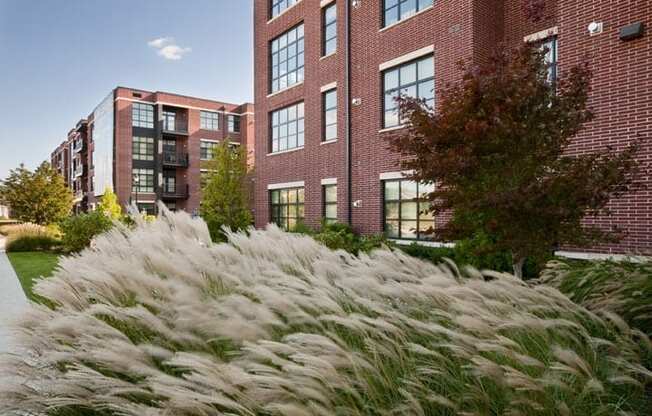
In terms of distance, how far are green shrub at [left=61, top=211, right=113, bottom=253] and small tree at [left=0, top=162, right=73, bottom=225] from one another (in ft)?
37.7

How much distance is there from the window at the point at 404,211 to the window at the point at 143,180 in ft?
118

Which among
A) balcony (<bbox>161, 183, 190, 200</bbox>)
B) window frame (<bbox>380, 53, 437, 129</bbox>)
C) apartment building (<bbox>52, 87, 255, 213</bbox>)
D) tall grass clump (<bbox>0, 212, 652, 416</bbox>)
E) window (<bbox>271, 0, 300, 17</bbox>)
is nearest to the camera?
tall grass clump (<bbox>0, 212, 652, 416</bbox>)

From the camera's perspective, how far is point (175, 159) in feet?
158

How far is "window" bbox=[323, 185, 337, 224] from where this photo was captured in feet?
57.6

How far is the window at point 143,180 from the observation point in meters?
45.2

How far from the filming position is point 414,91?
1473 centimetres

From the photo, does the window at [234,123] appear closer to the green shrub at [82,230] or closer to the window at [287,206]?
the window at [287,206]

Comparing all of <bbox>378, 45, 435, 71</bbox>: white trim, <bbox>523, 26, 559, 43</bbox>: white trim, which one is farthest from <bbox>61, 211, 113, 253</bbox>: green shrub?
<bbox>523, 26, 559, 43</bbox>: white trim

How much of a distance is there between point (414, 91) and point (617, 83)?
19.5 feet

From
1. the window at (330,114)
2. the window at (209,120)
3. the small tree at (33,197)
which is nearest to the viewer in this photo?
the window at (330,114)

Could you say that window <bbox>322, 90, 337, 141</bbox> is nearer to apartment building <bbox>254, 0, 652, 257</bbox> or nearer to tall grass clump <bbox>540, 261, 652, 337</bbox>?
apartment building <bbox>254, 0, 652, 257</bbox>

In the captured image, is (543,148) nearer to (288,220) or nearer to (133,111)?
(288,220)

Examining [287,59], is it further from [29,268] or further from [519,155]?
[519,155]

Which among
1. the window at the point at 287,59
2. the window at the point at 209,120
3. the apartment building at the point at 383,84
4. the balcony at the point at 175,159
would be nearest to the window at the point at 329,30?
the apartment building at the point at 383,84
